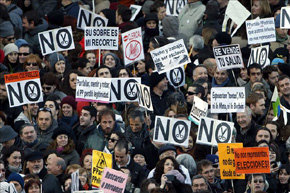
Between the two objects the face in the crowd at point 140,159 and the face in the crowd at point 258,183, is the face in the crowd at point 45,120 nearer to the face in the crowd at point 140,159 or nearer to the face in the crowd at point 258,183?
the face in the crowd at point 140,159

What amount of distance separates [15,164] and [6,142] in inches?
39.1

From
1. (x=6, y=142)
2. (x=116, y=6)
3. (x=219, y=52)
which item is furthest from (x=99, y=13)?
(x=6, y=142)

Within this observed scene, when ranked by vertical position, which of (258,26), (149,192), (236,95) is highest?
(258,26)

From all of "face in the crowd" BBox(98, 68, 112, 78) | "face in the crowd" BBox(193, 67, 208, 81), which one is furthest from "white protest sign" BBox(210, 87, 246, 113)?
"face in the crowd" BBox(98, 68, 112, 78)

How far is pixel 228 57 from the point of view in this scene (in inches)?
810

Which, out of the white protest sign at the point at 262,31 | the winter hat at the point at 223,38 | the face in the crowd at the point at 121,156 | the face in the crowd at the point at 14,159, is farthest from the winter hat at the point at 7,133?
the white protest sign at the point at 262,31

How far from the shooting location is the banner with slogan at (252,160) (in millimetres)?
16828

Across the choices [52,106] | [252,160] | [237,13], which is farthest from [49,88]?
[252,160]

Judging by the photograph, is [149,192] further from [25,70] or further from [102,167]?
[25,70]

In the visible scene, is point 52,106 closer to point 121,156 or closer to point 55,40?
point 121,156

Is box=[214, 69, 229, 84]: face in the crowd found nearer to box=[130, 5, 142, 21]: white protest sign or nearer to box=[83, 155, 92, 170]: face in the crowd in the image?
box=[83, 155, 92, 170]: face in the crowd

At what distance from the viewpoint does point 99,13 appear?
25.5 metres

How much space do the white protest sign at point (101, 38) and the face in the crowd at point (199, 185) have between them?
5.69 metres

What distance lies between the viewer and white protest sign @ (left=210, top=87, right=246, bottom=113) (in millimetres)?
19234
